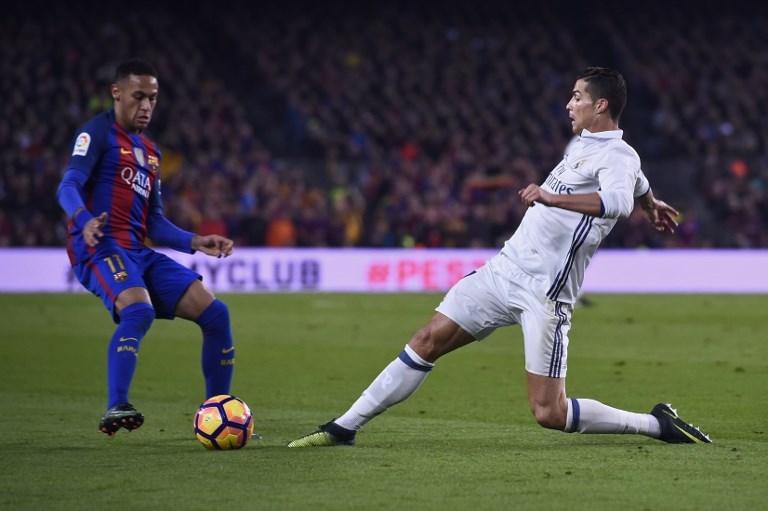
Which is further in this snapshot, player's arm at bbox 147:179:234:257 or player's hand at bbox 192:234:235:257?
player's arm at bbox 147:179:234:257

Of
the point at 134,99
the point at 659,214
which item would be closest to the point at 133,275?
the point at 134,99

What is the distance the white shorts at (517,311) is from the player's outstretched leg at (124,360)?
1.68 metres

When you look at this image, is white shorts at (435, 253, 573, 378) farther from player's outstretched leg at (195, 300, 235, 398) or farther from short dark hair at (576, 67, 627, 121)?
player's outstretched leg at (195, 300, 235, 398)

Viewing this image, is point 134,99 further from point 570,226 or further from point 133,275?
point 570,226

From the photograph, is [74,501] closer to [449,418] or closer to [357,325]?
[449,418]

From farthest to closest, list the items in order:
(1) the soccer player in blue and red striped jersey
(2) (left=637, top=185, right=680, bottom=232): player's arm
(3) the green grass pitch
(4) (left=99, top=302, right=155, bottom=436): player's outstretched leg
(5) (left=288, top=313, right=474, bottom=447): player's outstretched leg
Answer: (2) (left=637, top=185, right=680, bottom=232): player's arm
(1) the soccer player in blue and red striped jersey
(5) (left=288, top=313, right=474, bottom=447): player's outstretched leg
(4) (left=99, top=302, right=155, bottom=436): player's outstretched leg
(3) the green grass pitch

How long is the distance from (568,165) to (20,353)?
8248mm

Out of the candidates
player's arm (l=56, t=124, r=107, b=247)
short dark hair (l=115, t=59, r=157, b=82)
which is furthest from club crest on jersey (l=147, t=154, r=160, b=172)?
short dark hair (l=115, t=59, r=157, b=82)

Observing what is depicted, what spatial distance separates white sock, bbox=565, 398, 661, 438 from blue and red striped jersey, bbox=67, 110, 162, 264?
107 inches

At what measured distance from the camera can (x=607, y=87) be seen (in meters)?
7.05

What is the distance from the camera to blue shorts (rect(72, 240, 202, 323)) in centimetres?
750

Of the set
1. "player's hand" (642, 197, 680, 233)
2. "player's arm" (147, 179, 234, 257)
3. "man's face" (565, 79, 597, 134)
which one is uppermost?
"man's face" (565, 79, 597, 134)

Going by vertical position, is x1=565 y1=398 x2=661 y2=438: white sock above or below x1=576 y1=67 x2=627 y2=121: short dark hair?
below

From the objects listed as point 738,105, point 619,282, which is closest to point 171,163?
point 619,282
